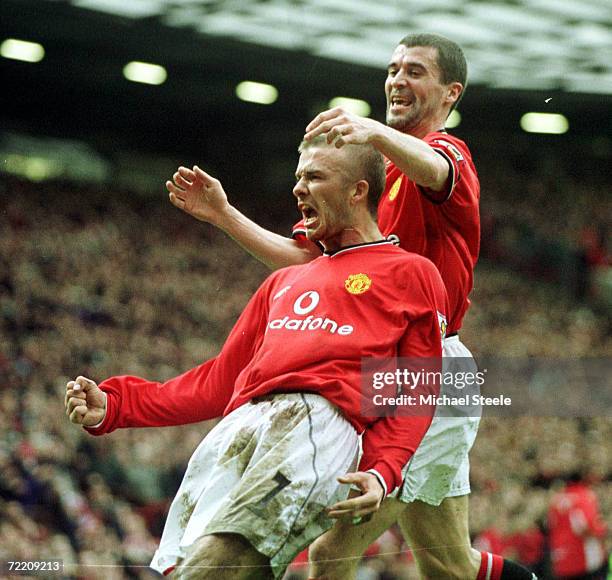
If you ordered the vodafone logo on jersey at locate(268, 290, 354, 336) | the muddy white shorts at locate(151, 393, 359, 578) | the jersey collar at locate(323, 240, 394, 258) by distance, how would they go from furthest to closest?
the jersey collar at locate(323, 240, 394, 258)
the vodafone logo on jersey at locate(268, 290, 354, 336)
the muddy white shorts at locate(151, 393, 359, 578)

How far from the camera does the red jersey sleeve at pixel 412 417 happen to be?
73.9 inches

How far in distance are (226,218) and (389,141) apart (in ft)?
1.88

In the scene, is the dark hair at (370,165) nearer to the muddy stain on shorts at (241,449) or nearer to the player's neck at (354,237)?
the player's neck at (354,237)

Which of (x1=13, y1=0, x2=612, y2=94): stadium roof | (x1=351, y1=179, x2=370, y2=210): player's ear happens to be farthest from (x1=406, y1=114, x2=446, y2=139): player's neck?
(x1=13, y1=0, x2=612, y2=94): stadium roof

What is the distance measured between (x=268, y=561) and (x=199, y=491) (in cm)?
19

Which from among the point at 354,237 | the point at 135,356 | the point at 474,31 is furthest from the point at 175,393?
the point at 135,356

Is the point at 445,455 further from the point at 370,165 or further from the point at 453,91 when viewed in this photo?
the point at 453,91

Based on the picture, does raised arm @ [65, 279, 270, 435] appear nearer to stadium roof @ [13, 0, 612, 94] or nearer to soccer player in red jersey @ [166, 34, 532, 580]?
soccer player in red jersey @ [166, 34, 532, 580]

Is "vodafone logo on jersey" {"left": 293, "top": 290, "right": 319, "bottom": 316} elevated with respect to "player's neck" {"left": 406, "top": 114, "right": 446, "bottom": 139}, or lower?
lower

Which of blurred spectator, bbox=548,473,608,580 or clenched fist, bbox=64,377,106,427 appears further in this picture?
blurred spectator, bbox=548,473,608,580

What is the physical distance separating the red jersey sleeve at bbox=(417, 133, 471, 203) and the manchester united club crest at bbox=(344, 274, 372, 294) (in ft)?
0.91

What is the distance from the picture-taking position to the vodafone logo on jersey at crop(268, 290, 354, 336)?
196cm

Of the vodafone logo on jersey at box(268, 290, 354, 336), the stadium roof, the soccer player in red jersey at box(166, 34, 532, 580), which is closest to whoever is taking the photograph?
the vodafone logo on jersey at box(268, 290, 354, 336)

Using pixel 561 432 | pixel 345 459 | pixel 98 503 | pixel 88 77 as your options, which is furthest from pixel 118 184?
pixel 345 459
